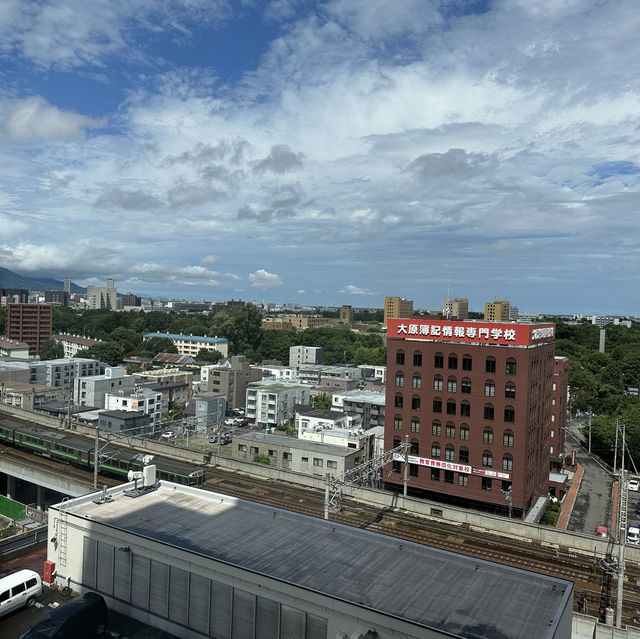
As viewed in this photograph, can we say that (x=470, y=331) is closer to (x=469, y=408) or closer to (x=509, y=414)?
(x=469, y=408)

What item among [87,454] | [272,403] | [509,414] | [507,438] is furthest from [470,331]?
[272,403]

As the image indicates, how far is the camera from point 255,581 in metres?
21.9

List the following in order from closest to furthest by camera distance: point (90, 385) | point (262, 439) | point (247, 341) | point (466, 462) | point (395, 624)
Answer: point (395, 624) → point (466, 462) → point (262, 439) → point (90, 385) → point (247, 341)

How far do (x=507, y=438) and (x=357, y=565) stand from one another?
30.1 meters

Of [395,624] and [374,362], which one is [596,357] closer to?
[374,362]

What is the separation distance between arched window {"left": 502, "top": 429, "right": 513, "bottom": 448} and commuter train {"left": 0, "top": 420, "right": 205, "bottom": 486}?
28.8 meters

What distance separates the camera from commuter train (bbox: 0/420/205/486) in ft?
168

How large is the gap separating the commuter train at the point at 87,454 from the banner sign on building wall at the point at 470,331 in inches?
979

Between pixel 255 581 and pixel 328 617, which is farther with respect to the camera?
pixel 255 581

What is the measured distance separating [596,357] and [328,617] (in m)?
135

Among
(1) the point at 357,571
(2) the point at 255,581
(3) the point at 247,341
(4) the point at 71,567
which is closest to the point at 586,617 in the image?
(1) the point at 357,571

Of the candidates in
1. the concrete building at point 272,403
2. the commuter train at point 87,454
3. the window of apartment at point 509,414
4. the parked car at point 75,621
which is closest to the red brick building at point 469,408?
the window of apartment at point 509,414

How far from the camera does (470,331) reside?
168 feet

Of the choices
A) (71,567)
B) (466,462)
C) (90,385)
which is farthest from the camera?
(90,385)
